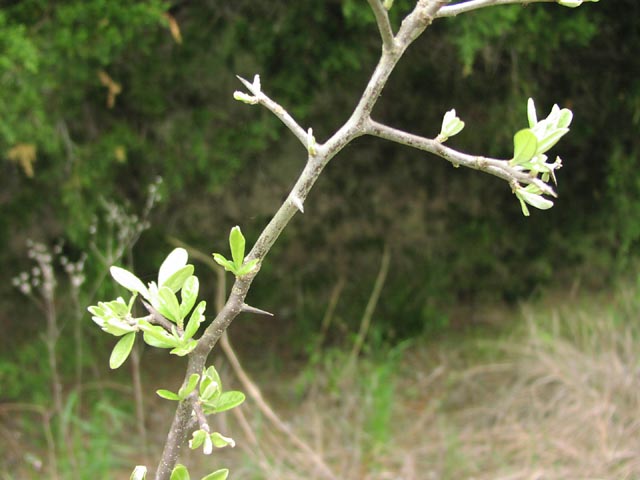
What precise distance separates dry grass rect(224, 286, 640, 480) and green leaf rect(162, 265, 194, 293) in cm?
184

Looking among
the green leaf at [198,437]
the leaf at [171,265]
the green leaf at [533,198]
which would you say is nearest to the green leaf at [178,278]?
the leaf at [171,265]

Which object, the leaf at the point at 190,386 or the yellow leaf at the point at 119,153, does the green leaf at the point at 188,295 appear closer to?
the leaf at the point at 190,386

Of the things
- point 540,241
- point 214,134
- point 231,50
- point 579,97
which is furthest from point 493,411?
point 231,50

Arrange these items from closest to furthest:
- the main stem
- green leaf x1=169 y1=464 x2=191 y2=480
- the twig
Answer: the main stem < green leaf x1=169 y1=464 x2=191 y2=480 < the twig

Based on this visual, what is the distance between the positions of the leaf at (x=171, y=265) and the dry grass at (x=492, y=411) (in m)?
1.82

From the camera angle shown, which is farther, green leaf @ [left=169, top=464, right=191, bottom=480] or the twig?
the twig

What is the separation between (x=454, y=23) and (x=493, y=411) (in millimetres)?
1470

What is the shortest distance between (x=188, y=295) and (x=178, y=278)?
0.02m

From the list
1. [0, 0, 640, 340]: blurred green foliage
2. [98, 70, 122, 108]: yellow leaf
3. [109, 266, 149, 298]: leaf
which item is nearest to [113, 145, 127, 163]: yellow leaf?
[0, 0, 640, 340]: blurred green foliage

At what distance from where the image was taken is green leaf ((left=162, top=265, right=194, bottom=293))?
568 millimetres

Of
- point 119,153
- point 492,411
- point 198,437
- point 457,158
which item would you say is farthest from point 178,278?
point 492,411

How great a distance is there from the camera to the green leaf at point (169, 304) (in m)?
0.54

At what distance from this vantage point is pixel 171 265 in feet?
1.93

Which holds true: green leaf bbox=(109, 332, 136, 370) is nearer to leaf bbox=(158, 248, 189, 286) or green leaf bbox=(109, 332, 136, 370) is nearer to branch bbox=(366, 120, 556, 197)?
leaf bbox=(158, 248, 189, 286)
